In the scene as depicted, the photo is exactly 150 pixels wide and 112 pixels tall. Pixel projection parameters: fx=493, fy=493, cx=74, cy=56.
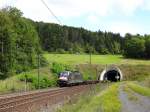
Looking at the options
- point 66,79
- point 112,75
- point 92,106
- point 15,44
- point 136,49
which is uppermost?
point 15,44

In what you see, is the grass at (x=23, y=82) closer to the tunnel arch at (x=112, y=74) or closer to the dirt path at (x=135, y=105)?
the dirt path at (x=135, y=105)

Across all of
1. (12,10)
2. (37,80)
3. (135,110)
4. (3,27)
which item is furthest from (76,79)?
(135,110)

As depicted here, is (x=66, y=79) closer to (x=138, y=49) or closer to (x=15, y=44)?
(x=15, y=44)

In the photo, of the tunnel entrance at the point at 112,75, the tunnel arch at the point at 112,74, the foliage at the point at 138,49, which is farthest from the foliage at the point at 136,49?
the tunnel arch at the point at 112,74

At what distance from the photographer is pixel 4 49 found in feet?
300

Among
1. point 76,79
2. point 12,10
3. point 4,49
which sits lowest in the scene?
point 76,79

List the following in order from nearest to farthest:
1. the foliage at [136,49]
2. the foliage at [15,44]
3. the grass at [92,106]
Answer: the grass at [92,106] → the foliage at [15,44] → the foliage at [136,49]

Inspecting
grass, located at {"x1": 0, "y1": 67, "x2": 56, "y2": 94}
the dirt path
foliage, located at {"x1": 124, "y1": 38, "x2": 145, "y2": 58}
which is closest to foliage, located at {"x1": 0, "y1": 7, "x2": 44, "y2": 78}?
grass, located at {"x1": 0, "y1": 67, "x2": 56, "y2": 94}

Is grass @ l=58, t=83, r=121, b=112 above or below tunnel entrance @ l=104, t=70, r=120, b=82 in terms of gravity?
above

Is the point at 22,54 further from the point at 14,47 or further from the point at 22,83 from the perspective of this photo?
the point at 22,83

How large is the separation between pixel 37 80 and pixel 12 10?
28.3 metres

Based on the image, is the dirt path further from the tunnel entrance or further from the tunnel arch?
the tunnel entrance

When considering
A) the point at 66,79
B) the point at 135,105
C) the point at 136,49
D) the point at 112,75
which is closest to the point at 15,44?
the point at 66,79

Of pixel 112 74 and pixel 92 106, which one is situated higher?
pixel 92 106
